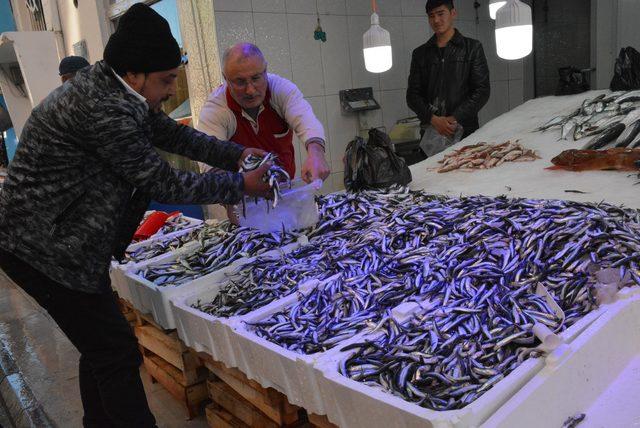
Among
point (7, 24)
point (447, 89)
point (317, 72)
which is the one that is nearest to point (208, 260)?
point (447, 89)

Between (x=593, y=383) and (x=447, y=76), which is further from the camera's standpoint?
(x=447, y=76)

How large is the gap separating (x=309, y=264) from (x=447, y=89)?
363 centimetres

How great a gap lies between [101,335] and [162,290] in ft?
1.42

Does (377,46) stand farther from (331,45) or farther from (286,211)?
(331,45)

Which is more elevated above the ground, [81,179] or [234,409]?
[81,179]

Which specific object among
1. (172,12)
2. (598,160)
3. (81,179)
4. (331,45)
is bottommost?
(598,160)

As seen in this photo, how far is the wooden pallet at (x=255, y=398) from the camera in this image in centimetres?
216

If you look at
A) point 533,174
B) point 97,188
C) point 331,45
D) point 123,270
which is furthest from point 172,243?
point 331,45

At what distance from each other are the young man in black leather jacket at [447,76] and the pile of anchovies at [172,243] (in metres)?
3.11

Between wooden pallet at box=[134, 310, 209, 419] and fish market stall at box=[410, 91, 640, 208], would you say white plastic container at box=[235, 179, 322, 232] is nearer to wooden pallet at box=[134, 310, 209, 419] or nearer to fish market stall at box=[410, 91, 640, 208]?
wooden pallet at box=[134, 310, 209, 419]

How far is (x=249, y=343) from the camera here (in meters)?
2.01

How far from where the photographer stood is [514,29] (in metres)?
3.47

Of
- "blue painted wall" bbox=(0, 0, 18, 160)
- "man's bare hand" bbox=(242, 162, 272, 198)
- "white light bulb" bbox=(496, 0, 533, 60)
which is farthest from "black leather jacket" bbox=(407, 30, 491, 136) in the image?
"blue painted wall" bbox=(0, 0, 18, 160)

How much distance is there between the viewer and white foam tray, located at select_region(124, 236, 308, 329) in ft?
8.61
